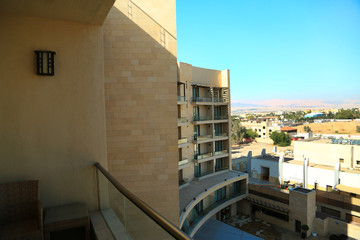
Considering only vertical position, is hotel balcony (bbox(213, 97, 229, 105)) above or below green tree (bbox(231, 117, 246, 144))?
above

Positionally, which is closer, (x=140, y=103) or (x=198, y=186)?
(x=140, y=103)

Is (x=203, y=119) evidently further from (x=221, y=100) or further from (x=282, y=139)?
(x=282, y=139)

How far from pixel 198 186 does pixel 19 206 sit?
57.1 ft

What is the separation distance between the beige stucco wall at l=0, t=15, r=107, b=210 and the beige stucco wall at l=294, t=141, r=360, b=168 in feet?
97.8

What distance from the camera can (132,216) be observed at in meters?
2.54

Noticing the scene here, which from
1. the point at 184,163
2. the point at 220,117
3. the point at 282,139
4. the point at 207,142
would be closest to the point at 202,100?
the point at 220,117

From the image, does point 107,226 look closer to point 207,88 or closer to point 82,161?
point 82,161

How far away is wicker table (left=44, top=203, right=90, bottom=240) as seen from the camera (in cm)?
313

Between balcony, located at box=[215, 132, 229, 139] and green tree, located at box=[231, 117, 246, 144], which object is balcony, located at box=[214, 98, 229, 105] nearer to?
balcony, located at box=[215, 132, 229, 139]

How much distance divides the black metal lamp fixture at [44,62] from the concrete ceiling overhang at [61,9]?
0.58 meters

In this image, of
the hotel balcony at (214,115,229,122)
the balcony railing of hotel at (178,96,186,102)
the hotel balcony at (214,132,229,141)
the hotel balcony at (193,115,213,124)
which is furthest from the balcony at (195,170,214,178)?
the balcony railing of hotel at (178,96,186,102)

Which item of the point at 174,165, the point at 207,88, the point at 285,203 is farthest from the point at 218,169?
the point at 174,165

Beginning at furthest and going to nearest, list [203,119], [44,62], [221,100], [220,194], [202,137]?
1. [221,100]
2. [203,119]
3. [202,137]
4. [220,194]
5. [44,62]

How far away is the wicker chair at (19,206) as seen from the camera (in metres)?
3.16
